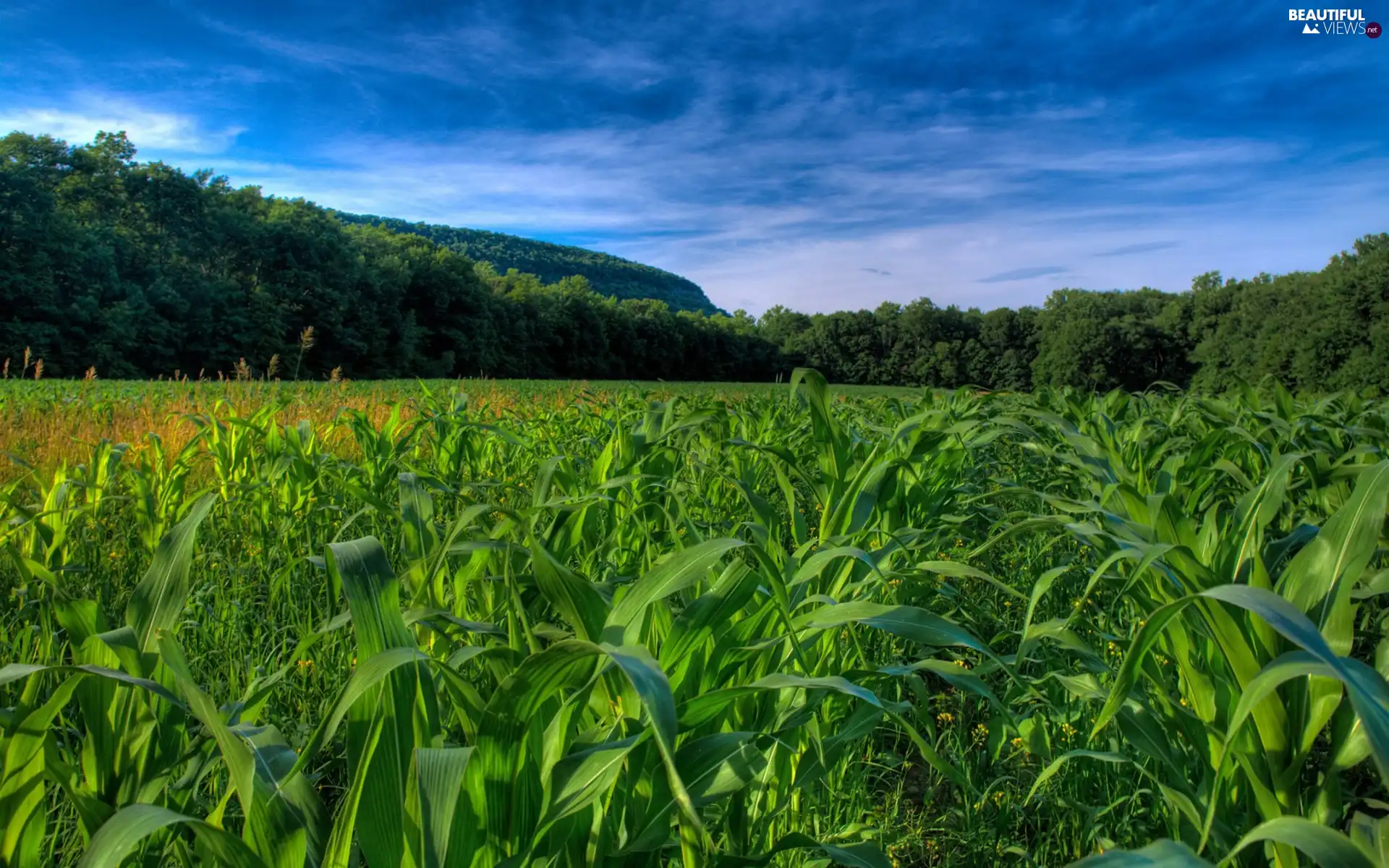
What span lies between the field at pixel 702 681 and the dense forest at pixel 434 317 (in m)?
6.53

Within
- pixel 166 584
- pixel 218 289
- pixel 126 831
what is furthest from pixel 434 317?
pixel 126 831

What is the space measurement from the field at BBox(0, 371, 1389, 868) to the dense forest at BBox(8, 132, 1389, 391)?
6.53m

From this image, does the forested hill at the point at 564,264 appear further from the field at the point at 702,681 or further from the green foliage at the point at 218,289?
the field at the point at 702,681

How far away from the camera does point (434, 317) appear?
49156 millimetres

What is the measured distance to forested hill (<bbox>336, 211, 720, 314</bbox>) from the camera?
8631cm

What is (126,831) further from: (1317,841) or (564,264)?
(564,264)

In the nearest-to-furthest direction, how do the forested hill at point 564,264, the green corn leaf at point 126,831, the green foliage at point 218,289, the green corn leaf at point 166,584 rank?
the green corn leaf at point 126,831 < the green corn leaf at point 166,584 < the green foliage at point 218,289 < the forested hill at point 564,264

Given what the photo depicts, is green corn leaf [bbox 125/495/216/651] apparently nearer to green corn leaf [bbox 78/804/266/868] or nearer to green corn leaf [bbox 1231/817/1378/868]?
green corn leaf [bbox 78/804/266/868]

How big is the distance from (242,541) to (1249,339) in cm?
5526

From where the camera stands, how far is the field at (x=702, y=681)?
89 centimetres

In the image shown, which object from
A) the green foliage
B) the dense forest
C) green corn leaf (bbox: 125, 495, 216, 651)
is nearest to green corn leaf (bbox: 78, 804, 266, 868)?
green corn leaf (bbox: 125, 495, 216, 651)

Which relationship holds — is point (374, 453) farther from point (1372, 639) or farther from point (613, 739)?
point (1372, 639)

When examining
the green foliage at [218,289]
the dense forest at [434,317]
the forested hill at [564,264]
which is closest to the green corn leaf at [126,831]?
the dense forest at [434,317]

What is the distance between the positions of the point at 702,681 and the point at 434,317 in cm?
5172
